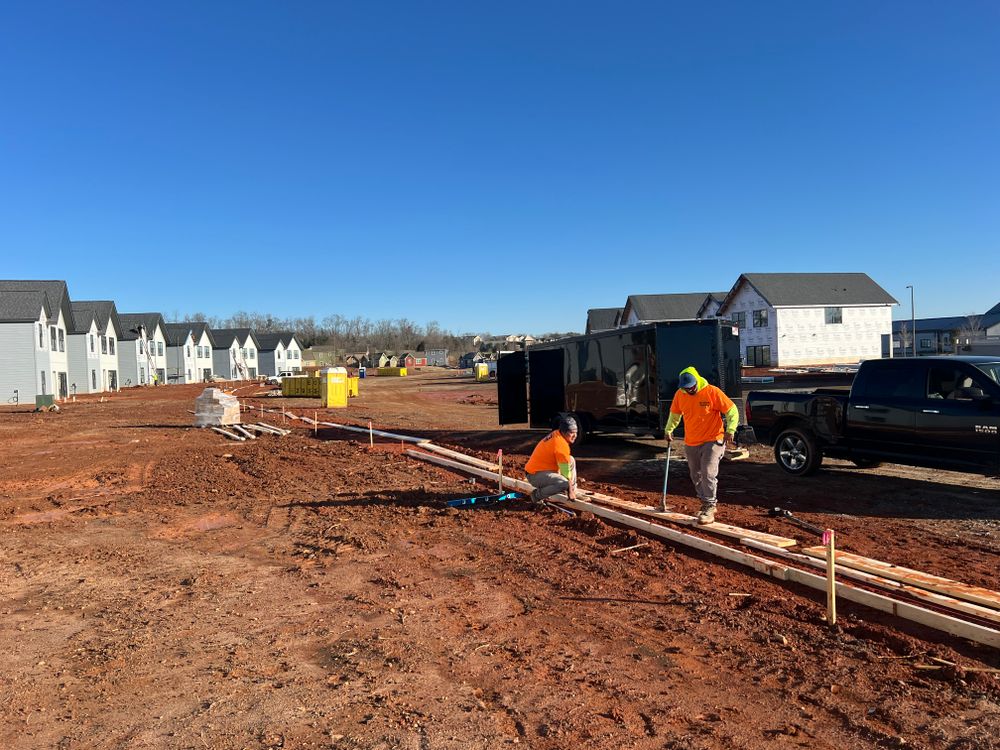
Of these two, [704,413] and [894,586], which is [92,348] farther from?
[894,586]

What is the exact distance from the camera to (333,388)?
1390 inches

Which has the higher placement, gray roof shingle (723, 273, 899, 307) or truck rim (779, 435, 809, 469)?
gray roof shingle (723, 273, 899, 307)

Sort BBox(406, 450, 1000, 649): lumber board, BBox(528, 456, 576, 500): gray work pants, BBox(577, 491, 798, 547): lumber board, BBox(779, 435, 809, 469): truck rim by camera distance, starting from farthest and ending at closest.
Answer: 1. BBox(779, 435, 809, 469): truck rim
2. BBox(528, 456, 576, 500): gray work pants
3. BBox(577, 491, 798, 547): lumber board
4. BBox(406, 450, 1000, 649): lumber board

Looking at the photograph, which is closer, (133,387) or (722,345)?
(722,345)

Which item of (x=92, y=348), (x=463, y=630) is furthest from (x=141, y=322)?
(x=463, y=630)

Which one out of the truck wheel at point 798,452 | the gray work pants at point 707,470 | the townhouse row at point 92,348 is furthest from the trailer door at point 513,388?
the townhouse row at point 92,348

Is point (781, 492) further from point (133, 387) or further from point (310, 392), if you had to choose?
point (133, 387)

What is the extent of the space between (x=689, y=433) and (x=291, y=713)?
575 centimetres

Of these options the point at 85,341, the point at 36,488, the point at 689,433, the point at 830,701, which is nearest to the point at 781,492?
the point at 689,433

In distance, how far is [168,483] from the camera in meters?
13.2

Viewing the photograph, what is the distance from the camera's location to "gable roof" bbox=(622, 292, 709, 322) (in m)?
63.7

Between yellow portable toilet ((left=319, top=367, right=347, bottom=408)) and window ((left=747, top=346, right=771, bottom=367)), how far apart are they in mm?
36038

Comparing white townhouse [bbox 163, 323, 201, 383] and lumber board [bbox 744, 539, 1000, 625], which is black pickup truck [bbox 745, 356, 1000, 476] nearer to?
lumber board [bbox 744, 539, 1000, 625]

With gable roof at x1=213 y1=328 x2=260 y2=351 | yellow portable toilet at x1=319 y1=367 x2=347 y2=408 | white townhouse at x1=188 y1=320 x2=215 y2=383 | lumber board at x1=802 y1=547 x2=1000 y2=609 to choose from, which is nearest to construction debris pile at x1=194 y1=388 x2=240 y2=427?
yellow portable toilet at x1=319 y1=367 x2=347 y2=408
